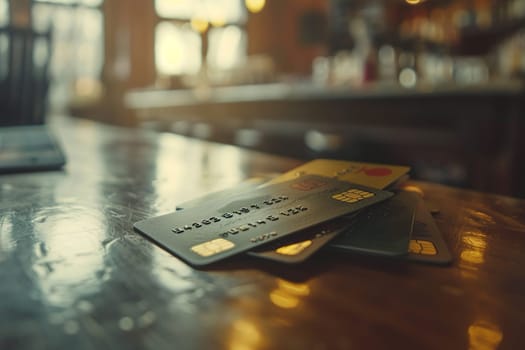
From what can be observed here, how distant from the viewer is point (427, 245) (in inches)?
15.2

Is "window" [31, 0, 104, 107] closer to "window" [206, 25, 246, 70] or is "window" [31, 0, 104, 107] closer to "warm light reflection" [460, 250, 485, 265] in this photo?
"window" [206, 25, 246, 70]

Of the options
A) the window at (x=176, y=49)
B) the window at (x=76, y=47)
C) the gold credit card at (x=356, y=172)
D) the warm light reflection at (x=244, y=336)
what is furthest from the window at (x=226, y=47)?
the warm light reflection at (x=244, y=336)

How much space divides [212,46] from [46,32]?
6.92m

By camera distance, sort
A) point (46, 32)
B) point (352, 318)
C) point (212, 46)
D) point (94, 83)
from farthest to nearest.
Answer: point (212, 46)
point (94, 83)
point (46, 32)
point (352, 318)

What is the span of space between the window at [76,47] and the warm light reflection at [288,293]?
6592 millimetres

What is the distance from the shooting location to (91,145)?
126cm

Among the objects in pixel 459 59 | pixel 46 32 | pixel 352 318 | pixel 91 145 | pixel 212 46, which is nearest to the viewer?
pixel 352 318

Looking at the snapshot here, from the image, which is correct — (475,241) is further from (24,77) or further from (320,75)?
(320,75)

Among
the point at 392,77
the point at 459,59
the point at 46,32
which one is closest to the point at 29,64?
the point at 46,32

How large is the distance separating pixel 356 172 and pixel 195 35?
7974 millimetres

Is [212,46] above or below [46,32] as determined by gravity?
above

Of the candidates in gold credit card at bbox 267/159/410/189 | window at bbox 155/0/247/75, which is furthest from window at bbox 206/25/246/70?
gold credit card at bbox 267/159/410/189

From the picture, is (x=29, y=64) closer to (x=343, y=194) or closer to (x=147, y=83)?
(x=343, y=194)

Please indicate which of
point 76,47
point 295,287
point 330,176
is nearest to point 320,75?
point 76,47
